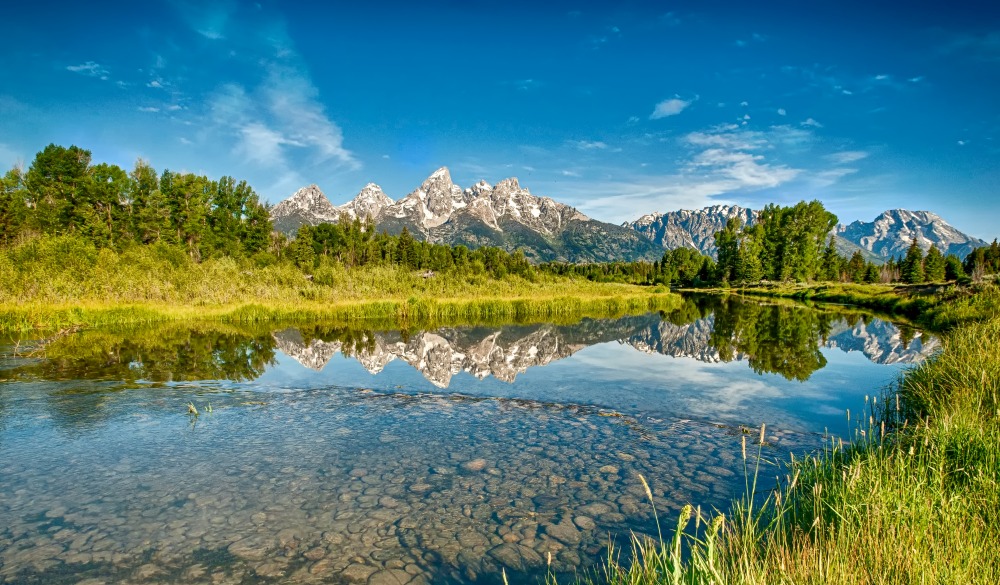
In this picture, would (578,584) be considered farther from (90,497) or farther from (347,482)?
(90,497)

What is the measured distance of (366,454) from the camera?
29.5ft

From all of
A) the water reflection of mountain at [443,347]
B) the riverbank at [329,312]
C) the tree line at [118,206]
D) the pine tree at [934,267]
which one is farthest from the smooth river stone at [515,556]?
the pine tree at [934,267]

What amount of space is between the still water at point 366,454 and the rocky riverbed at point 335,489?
0.04 metres

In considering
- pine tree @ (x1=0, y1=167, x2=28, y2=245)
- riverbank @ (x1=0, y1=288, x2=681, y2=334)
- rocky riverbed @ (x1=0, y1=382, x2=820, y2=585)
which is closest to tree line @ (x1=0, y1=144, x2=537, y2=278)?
pine tree @ (x1=0, y1=167, x2=28, y2=245)

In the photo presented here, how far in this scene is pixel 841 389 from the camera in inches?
585

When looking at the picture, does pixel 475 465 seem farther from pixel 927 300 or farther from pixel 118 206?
pixel 118 206

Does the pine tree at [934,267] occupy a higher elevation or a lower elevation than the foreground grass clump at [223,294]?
higher

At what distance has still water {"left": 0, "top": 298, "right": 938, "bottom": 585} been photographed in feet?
19.0

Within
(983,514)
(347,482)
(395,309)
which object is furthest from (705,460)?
(395,309)

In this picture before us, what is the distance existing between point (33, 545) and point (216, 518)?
194 centimetres

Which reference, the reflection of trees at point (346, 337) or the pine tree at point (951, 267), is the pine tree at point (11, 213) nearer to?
the reflection of trees at point (346, 337)

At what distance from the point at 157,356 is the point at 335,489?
1570 cm

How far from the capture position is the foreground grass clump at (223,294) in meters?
28.8

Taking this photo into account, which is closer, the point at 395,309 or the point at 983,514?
the point at 983,514
